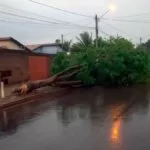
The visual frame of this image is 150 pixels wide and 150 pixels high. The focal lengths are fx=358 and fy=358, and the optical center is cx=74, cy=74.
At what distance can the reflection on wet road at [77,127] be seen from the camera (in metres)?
8.95

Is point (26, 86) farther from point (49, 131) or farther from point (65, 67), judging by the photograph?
point (49, 131)

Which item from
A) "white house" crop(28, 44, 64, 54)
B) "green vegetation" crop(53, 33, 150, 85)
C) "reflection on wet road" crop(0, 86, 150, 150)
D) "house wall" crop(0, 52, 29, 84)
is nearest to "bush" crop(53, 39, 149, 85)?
"green vegetation" crop(53, 33, 150, 85)

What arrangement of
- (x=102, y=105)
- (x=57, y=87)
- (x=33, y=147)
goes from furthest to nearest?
(x=57, y=87), (x=102, y=105), (x=33, y=147)

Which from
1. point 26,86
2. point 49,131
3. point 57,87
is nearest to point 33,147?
point 49,131

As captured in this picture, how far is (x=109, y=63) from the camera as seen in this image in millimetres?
29969

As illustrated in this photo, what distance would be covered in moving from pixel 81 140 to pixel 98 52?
22.2 metres

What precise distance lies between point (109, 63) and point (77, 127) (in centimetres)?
1904

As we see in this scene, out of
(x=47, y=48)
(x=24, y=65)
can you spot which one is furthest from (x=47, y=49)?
(x=24, y=65)

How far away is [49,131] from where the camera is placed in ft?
35.7

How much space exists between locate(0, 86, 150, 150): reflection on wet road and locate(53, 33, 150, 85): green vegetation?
12920 mm

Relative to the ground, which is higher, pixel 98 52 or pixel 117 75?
pixel 98 52

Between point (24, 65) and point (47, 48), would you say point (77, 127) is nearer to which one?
point (24, 65)

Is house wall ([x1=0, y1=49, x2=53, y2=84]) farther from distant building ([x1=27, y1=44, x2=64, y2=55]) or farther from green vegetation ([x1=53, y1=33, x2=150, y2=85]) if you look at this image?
distant building ([x1=27, y1=44, x2=64, y2=55])

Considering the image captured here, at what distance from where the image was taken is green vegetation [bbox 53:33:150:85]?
98.3 ft
